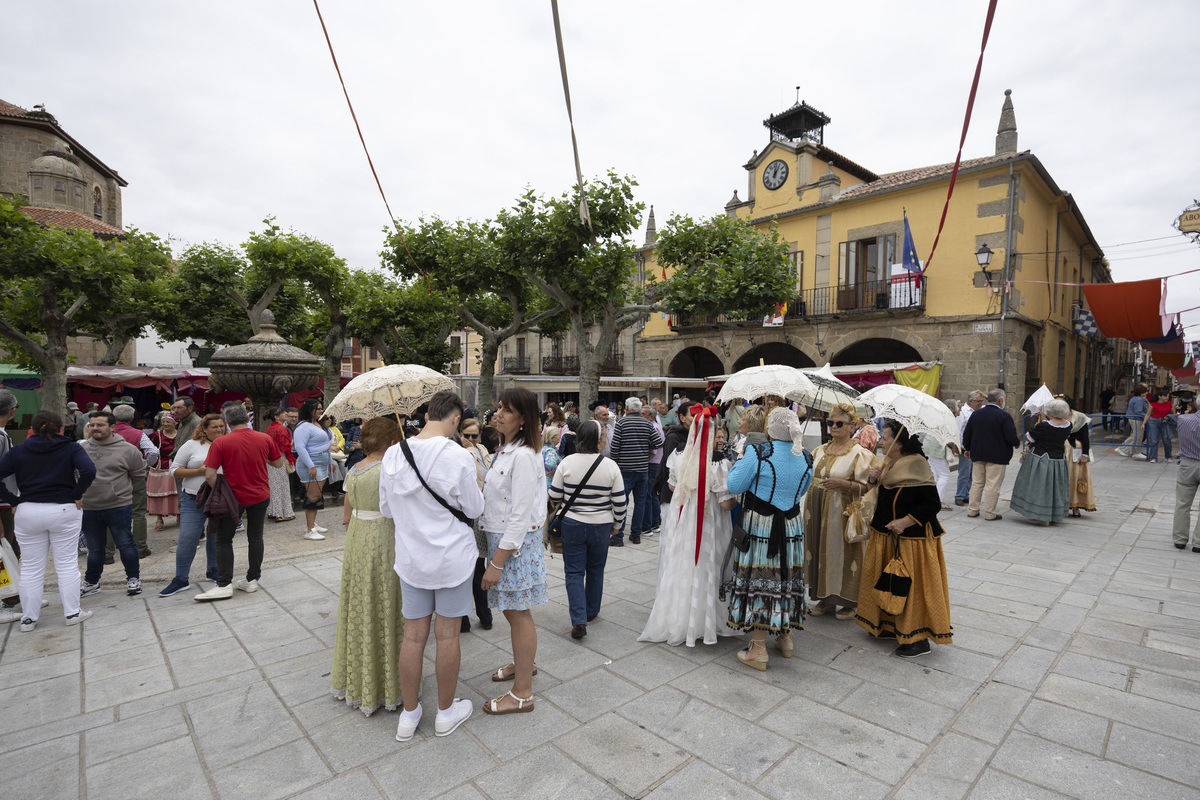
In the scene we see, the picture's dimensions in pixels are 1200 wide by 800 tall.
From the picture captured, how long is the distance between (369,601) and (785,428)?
2477mm

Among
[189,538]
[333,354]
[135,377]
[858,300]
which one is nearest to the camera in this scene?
[189,538]

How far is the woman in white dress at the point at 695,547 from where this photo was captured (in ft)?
12.2

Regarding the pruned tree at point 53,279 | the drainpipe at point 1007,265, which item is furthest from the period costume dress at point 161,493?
the drainpipe at point 1007,265

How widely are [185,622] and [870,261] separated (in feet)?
61.7

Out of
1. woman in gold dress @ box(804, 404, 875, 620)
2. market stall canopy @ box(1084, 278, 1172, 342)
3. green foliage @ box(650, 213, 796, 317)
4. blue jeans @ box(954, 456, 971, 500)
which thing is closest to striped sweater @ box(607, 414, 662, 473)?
woman in gold dress @ box(804, 404, 875, 620)

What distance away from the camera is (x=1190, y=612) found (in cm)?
445

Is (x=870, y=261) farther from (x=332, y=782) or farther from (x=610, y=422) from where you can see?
(x=332, y=782)

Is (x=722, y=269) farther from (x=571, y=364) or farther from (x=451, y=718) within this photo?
(x=571, y=364)

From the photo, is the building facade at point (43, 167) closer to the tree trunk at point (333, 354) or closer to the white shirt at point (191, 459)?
the tree trunk at point (333, 354)

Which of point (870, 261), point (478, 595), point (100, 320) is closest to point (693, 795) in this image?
point (478, 595)

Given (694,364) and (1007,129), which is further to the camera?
(694,364)

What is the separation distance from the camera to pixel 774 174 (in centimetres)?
2006

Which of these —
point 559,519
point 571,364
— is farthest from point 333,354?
point 559,519

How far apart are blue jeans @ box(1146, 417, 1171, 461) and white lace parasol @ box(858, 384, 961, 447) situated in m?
14.0
